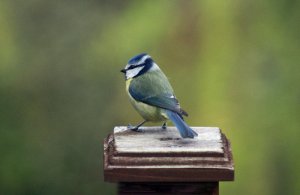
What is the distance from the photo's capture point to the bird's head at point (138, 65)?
2.64 meters

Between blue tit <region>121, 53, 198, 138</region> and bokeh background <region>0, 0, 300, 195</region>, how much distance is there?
2.35 m

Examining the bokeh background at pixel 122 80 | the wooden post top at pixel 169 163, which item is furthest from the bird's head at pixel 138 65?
the bokeh background at pixel 122 80

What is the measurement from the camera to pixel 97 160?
5395 millimetres

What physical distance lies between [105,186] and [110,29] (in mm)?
882

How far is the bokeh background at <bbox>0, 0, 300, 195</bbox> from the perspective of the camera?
5168mm

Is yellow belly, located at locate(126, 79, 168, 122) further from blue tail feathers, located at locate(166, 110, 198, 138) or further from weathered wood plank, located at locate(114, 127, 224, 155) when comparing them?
weathered wood plank, located at locate(114, 127, 224, 155)

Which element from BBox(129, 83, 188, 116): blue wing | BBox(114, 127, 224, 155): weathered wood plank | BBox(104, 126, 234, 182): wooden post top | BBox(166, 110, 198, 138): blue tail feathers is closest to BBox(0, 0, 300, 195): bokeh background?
BBox(129, 83, 188, 116): blue wing

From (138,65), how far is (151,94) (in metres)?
0.12

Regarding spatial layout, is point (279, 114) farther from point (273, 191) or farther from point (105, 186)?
point (105, 186)

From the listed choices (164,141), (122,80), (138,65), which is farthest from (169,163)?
(122,80)

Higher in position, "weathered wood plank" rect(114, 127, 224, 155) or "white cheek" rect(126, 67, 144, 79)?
"white cheek" rect(126, 67, 144, 79)

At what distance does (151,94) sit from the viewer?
260 centimetres

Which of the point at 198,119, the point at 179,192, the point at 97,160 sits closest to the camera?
the point at 179,192

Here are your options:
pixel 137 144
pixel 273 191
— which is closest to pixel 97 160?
pixel 273 191
